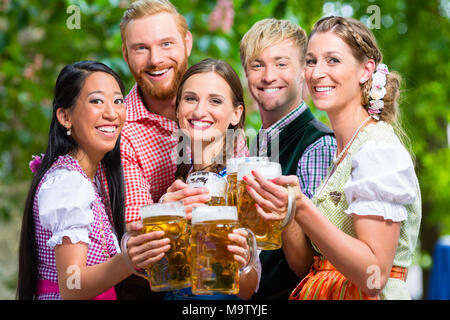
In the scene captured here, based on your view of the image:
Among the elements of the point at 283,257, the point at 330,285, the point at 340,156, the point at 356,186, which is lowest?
the point at 330,285

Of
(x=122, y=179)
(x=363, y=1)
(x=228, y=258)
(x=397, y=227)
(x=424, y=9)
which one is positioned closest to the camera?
(x=228, y=258)

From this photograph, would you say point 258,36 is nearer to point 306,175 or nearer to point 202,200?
point 306,175

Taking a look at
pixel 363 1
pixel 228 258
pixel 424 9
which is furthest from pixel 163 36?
pixel 424 9

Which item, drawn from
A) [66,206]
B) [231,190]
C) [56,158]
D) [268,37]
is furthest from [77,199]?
[268,37]

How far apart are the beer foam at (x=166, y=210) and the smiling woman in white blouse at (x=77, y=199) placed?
10.2 inches

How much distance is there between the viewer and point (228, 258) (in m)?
1.36

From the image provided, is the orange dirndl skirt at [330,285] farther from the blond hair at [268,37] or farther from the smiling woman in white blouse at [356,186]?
the blond hair at [268,37]

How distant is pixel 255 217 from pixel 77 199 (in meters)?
0.52

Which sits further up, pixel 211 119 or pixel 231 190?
pixel 211 119

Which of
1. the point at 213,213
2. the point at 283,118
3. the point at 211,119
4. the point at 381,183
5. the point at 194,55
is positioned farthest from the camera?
the point at 194,55

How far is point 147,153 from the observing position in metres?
1.85

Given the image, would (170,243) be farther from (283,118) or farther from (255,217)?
(283,118)

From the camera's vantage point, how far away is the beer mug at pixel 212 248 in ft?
4.42
